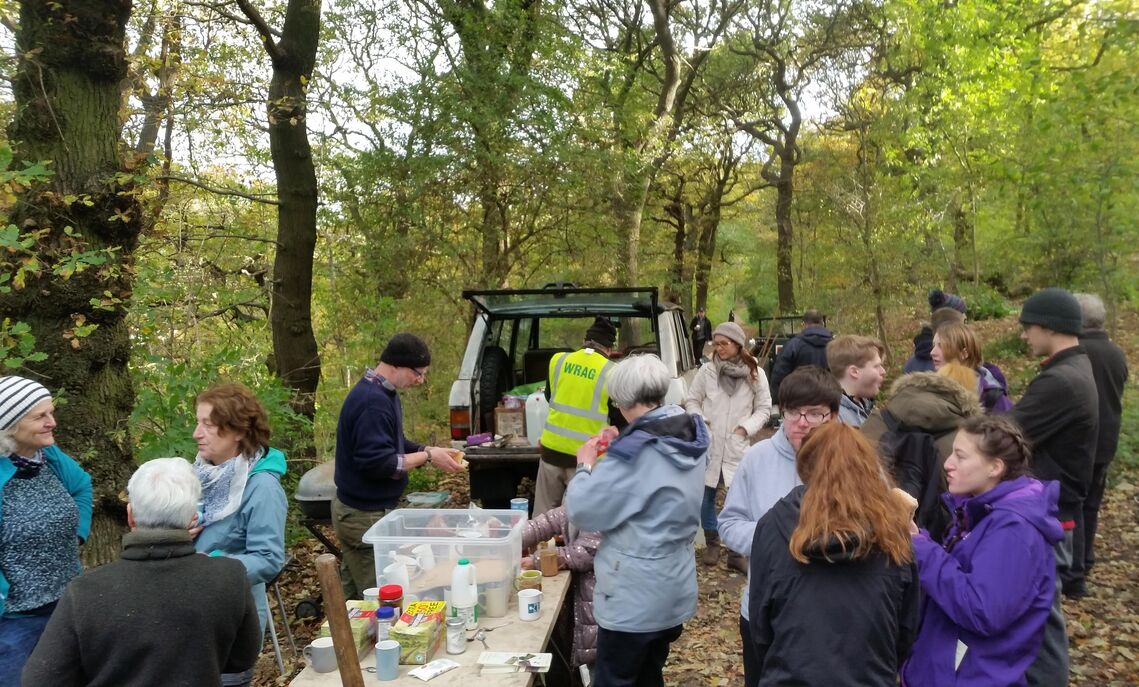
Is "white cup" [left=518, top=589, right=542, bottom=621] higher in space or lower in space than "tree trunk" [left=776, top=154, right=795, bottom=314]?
lower

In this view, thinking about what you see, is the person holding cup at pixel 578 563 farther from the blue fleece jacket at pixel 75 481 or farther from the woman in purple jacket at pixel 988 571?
the blue fleece jacket at pixel 75 481

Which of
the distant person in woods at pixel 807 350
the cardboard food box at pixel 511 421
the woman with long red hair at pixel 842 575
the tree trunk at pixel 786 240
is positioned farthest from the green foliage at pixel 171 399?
the tree trunk at pixel 786 240

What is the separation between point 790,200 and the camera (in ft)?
61.1

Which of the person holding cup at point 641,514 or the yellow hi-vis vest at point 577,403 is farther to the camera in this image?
the yellow hi-vis vest at point 577,403

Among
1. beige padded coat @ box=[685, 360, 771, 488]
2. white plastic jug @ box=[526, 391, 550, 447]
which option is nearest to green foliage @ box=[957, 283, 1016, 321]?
beige padded coat @ box=[685, 360, 771, 488]

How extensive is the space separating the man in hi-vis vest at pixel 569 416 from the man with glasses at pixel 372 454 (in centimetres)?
97

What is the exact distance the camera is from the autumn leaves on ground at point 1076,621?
4.09m

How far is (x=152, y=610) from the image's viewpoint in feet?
6.78

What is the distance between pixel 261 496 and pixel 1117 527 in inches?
267

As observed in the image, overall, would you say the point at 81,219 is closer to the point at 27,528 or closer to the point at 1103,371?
the point at 27,528

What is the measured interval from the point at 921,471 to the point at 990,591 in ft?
2.27

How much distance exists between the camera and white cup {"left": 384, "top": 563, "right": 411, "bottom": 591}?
2973mm

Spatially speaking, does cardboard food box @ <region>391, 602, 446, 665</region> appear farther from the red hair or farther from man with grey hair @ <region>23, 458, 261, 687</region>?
the red hair

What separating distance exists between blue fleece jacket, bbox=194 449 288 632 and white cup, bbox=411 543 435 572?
532 mm
